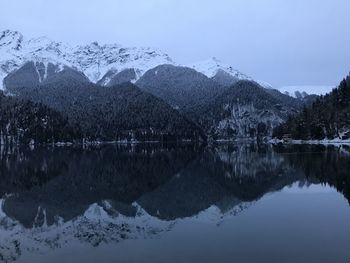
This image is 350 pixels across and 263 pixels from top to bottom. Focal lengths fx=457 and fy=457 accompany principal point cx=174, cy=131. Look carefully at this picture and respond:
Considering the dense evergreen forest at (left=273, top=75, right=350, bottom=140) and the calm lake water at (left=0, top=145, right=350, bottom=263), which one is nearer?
the calm lake water at (left=0, top=145, right=350, bottom=263)

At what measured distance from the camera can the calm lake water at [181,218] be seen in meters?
25.8

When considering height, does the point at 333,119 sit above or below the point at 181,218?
above

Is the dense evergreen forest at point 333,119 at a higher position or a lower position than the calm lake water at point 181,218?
higher

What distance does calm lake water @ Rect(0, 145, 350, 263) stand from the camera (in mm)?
25766

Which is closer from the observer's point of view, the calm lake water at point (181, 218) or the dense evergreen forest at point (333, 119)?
the calm lake water at point (181, 218)

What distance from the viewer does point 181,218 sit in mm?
36875

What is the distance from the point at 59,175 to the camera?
74375 mm

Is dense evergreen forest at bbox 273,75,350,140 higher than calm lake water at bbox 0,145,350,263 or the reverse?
higher

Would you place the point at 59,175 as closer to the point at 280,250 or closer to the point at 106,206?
the point at 106,206

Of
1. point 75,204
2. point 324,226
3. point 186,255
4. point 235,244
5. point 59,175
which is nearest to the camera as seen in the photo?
point 186,255

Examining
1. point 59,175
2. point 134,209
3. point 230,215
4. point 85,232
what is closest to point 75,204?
point 134,209

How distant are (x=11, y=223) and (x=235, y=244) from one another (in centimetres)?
1920

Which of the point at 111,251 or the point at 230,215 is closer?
the point at 111,251

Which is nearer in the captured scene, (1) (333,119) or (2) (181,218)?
(2) (181,218)
